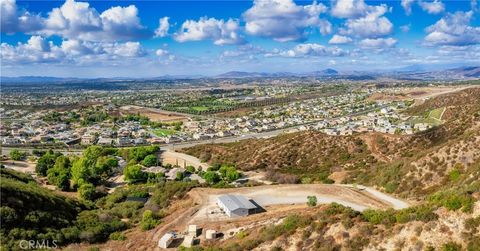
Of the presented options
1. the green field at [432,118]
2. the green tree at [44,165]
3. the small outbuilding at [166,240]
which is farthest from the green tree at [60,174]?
the green field at [432,118]

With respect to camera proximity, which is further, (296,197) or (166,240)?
(296,197)

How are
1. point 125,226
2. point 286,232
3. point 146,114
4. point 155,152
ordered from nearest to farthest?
point 286,232 < point 125,226 < point 155,152 < point 146,114

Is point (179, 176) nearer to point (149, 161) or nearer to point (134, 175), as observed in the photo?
point (134, 175)

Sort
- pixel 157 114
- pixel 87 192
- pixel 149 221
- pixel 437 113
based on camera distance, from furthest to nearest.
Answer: pixel 157 114, pixel 437 113, pixel 87 192, pixel 149 221

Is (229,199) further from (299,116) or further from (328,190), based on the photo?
(299,116)

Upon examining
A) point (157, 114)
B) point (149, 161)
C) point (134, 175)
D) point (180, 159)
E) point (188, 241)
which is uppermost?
point (188, 241)

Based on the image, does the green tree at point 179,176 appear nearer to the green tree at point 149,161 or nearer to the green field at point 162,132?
the green tree at point 149,161

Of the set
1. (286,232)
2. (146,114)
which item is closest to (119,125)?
(146,114)

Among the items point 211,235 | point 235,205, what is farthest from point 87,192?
point 211,235
